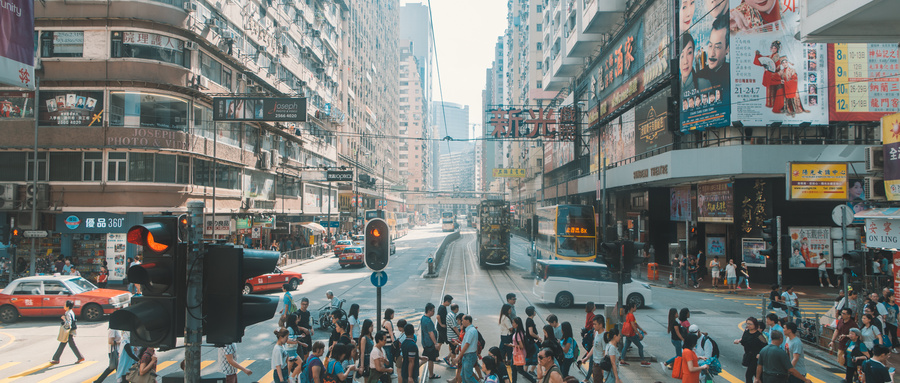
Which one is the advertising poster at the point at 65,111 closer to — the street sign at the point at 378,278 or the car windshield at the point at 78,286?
the car windshield at the point at 78,286

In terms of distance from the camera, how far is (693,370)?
339 inches

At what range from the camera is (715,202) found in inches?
1185

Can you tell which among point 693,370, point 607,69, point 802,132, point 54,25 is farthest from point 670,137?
point 54,25

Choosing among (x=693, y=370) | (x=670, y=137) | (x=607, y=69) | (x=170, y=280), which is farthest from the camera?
(x=607, y=69)

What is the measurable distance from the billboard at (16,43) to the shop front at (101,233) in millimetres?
18970

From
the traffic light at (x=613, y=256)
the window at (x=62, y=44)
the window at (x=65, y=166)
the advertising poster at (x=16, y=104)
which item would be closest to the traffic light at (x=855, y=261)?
the traffic light at (x=613, y=256)

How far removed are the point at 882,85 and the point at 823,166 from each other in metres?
5.62

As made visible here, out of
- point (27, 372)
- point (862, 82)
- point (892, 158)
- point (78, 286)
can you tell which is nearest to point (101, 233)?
point (78, 286)

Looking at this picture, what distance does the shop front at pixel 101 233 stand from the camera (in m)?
26.9

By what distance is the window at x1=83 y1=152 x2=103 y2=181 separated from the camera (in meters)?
26.6

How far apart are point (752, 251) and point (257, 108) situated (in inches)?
1037

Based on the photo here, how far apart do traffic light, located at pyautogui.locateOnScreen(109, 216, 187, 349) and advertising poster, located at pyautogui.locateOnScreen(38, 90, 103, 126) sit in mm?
26780

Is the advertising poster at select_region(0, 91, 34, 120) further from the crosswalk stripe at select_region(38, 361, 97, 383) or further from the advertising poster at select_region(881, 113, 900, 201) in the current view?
the advertising poster at select_region(881, 113, 900, 201)

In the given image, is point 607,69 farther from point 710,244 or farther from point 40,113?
point 40,113
